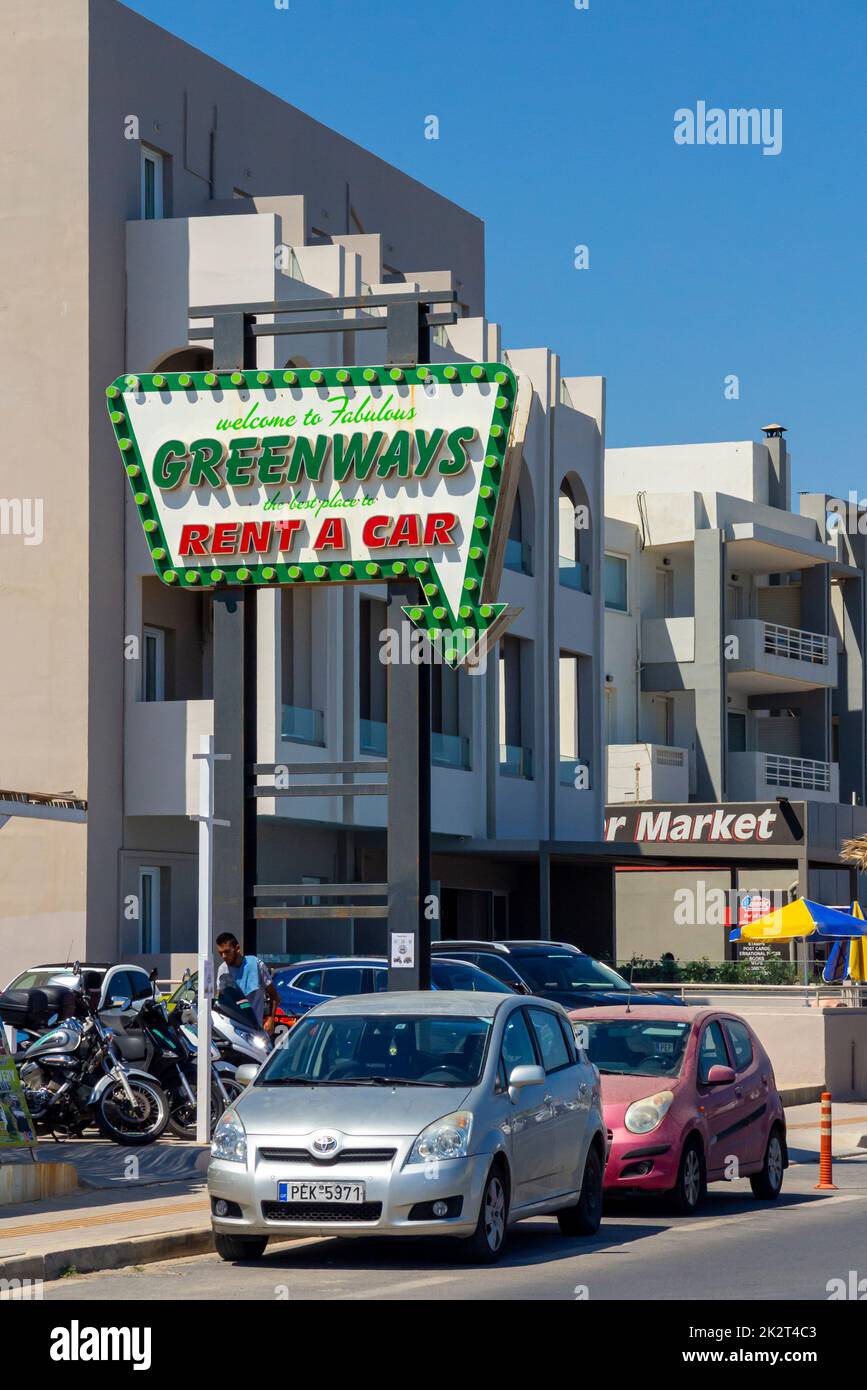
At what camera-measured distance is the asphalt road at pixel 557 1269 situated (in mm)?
11234

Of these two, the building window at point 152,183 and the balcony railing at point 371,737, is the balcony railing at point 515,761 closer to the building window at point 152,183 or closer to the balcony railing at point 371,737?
the balcony railing at point 371,737

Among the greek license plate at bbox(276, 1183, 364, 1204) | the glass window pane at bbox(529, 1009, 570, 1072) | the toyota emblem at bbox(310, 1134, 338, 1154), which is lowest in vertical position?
the greek license plate at bbox(276, 1183, 364, 1204)

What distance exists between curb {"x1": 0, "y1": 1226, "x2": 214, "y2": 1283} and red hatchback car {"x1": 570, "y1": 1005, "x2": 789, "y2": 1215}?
356 cm

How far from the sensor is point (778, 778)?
54312mm

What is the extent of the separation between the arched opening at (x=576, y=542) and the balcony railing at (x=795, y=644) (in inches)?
492

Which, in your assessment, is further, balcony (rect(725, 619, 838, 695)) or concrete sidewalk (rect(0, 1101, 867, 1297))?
balcony (rect(725, 619, 838, 695))

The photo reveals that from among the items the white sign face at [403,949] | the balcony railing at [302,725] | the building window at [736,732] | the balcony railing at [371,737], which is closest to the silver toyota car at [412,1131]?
the white sign face at [403,949]

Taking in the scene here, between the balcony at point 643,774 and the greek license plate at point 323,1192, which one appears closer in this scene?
the greek license plate at point 323,1192

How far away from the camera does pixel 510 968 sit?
26391 mm

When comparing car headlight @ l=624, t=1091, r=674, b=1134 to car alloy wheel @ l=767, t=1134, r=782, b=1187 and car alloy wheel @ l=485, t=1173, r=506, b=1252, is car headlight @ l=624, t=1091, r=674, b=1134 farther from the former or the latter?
car alloy wheel @ l=485, t=1173, r=506, b=1252

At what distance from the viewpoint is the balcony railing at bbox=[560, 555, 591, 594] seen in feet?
136

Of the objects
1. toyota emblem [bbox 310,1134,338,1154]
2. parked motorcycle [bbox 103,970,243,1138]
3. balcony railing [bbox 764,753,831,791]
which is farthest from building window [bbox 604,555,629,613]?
toyota emblem [bbox 310,1134,338,1154]

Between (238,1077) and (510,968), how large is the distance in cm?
1298

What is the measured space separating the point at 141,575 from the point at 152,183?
6.34m
